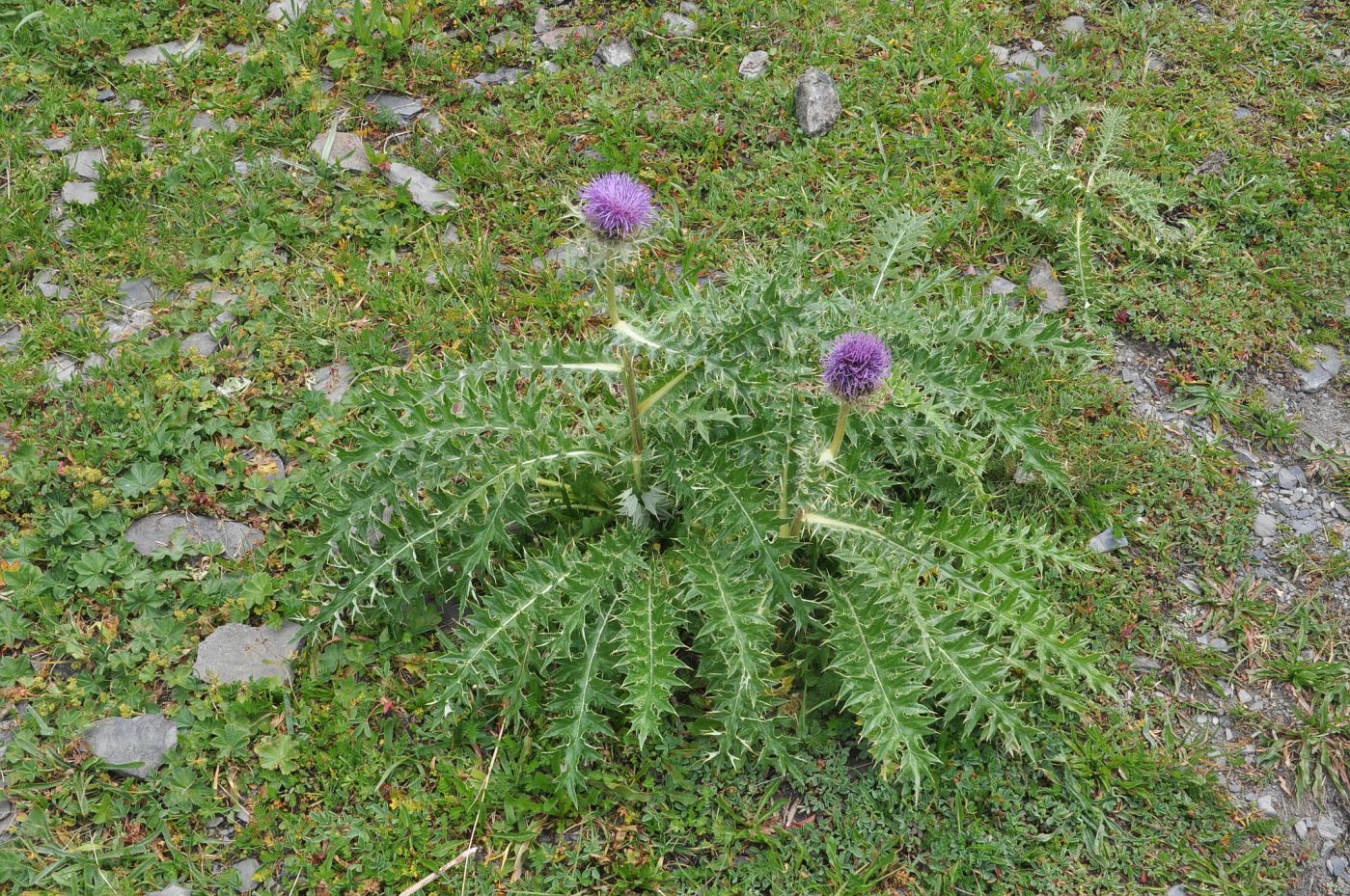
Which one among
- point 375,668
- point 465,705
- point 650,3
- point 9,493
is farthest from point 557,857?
point 650,3

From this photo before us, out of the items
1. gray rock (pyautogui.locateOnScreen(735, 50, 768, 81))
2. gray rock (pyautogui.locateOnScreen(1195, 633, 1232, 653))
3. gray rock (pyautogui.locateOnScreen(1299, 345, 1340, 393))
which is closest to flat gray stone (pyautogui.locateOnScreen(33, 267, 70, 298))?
gray rock (pyautogui.locateOnScreen(735, 50, 768, 81))

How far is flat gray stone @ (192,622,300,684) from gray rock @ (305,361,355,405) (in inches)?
41.1

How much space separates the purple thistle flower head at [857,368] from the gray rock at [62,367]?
3.15 m

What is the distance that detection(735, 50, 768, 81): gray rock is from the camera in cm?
519

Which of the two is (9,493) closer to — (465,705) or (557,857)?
(465,705)

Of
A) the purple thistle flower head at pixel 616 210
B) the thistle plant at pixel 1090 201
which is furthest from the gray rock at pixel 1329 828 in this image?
the purple thistle flower head at pixel 616 210

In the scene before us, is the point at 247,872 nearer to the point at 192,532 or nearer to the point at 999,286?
the point at 192,532

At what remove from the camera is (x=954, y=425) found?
11.3 ft

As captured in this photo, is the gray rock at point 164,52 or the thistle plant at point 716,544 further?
the gray rock at point 164,52

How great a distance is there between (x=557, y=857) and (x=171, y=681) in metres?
1.43

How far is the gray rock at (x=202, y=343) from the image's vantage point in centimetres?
418

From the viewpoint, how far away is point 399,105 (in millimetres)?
5094

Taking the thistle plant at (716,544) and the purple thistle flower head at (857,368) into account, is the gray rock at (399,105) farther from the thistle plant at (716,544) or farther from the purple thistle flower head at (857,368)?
the purple thistle flower head at (857,368)

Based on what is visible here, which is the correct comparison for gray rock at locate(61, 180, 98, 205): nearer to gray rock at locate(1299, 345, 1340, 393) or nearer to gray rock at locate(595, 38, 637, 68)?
gray rock at locate(595, 38, 637, 68)
